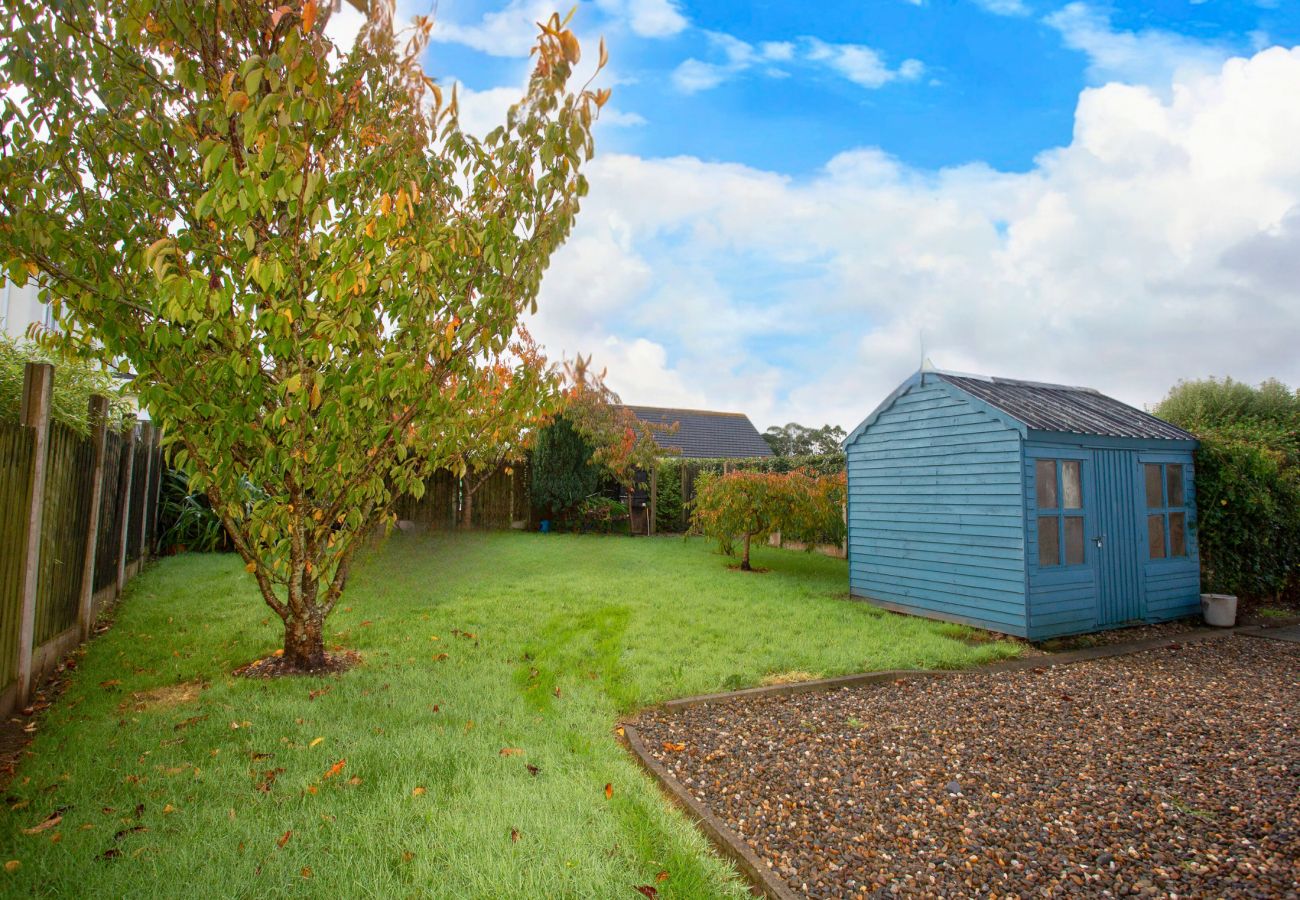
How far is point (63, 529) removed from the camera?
468 cm

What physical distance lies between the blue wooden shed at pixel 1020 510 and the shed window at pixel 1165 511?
0.02m

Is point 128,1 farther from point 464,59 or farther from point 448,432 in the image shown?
point 448,432

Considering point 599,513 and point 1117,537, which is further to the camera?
point 599,513

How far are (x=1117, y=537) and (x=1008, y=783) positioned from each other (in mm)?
5513

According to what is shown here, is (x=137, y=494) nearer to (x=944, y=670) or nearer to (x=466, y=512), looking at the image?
(x=466, y=512)

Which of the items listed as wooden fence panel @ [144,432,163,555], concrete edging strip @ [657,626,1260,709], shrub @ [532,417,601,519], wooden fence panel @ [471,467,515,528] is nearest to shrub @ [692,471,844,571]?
concrete edging strip @ [657,626,1260,709]

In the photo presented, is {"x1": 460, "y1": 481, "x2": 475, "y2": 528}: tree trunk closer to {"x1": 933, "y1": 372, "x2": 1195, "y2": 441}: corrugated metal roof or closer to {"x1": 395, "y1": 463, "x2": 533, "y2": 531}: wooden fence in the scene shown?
{"x1": 395, "y1": 463, "x2": 533, "y2": 531}: wooden fence

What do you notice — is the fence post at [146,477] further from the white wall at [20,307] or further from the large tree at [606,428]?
the large tree at [606,428]

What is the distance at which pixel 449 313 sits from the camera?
4191mm

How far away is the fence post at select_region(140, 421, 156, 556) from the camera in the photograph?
7.96m

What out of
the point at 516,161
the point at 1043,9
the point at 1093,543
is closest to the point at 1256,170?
the point at 1043,9

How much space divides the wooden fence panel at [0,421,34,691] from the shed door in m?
9.37

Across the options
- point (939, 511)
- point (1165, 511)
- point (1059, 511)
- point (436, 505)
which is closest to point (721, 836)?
point (939, 511)

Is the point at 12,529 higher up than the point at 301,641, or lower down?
higher up
